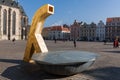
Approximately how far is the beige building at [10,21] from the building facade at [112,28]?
55.9 metres

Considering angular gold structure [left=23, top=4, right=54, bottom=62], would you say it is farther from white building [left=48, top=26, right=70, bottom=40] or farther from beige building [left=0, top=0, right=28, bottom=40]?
white building [left=48, top=26, right=70, bottom=40]

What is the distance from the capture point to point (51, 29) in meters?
177

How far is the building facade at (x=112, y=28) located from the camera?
144m

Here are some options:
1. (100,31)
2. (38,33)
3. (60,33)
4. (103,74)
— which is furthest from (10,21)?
(103,74)

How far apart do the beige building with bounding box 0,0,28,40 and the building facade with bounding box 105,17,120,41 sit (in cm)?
5588

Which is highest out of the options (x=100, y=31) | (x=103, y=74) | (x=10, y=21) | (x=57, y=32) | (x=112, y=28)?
(x=10, y=21)

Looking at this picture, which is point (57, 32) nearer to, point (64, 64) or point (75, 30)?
point (75, 30)

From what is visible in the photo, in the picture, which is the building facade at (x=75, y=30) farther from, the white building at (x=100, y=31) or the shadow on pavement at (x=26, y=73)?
the shadow on pavement at (x=26, y=73)

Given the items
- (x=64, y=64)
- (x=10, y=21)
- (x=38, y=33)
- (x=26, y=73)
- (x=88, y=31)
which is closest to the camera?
(x=64, y=64)

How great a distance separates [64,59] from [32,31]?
4.59 metres

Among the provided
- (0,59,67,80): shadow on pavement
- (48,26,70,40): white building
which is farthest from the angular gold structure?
(48,26,70,40): white building

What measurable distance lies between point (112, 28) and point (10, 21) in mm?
66157

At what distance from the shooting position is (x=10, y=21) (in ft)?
324

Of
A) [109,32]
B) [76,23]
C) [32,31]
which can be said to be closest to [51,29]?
[76,23]
